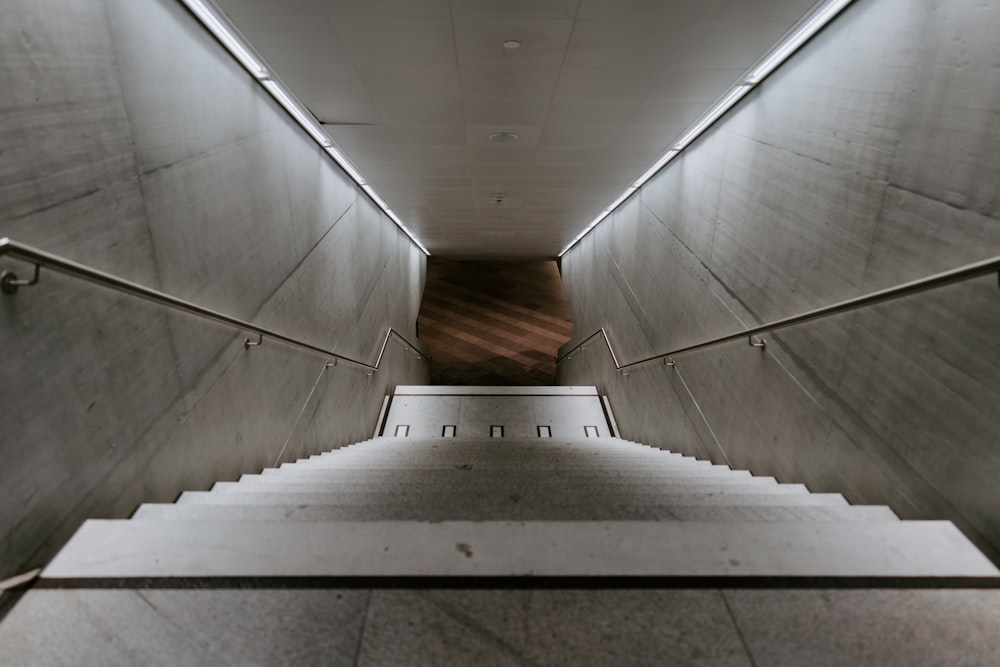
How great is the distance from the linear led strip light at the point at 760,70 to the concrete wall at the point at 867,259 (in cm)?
6

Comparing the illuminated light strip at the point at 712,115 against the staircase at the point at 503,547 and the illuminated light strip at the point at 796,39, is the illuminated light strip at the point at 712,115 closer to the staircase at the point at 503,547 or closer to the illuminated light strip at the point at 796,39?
the illuminated light strip at the point at 796,39

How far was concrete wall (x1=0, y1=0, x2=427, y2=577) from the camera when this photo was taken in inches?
54.8

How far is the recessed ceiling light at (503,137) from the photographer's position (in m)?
4.09

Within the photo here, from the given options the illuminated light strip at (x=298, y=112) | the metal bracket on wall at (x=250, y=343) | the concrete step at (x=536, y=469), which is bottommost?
the concrete step at (x=536, y=469)

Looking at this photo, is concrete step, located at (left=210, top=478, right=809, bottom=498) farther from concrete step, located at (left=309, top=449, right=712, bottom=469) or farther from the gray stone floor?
concrete step, located at (left=309, top=449, right=712, bottom=469)

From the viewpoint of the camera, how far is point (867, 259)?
6.78ft

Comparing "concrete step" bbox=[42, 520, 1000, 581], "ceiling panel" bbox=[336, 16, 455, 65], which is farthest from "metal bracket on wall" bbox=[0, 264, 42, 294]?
"ceiling panel" bbox=[336, 16, 455, 65]

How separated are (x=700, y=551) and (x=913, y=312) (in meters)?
1.30

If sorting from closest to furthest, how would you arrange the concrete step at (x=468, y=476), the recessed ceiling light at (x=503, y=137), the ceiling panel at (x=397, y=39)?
the concrete step at (x=468, y=476) < the ceiling panel at (x=397, y=39) < the recessed ceiling light at (x=503, y=137)

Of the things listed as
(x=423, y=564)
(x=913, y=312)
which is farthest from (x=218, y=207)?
(x=913, y=312)

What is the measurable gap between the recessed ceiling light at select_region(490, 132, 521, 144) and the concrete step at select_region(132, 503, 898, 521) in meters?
3.31

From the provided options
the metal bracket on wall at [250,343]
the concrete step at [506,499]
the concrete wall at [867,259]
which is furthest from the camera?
the metal bracket on wall at [250,343]

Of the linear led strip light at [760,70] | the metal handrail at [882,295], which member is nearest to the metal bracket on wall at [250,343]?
the metal handrail at [882,295]

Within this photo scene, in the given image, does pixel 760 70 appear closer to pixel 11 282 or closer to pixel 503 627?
pixel 503 627
